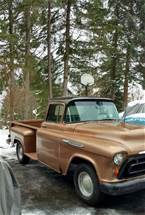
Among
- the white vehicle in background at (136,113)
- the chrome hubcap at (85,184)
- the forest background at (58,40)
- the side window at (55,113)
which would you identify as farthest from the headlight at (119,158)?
the forest background at (58,40)

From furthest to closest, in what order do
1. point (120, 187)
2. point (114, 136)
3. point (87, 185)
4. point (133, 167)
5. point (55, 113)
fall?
1. point (55, 113)
2. point (87, 185)
3. point (114, 136)
4. point (133, 167)
5. point (120, 187)

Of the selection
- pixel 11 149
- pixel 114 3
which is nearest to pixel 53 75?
pixel 114 3

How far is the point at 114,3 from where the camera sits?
19.7 metres

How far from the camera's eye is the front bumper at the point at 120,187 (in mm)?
4480

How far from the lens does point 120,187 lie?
14.7 feet

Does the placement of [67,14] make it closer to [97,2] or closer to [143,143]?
[97,2]

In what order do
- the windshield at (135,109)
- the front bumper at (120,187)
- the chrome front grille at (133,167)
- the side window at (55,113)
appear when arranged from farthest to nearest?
the windshield at (135,109) < the side window at (55,113) < the chrome front grille at (133,167) < the front bumper at (120,187)

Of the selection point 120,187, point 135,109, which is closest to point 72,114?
point 120,187

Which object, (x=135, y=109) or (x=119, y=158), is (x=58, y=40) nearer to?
(x=135, y=109)

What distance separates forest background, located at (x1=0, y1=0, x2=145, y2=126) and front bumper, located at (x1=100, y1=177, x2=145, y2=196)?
950cm

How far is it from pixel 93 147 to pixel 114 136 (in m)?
0.43

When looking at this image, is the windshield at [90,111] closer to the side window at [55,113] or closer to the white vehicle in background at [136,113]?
the side window at [55,113]

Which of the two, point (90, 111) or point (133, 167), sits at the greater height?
point (90, 111)

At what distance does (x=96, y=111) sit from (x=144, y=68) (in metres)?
15.0
